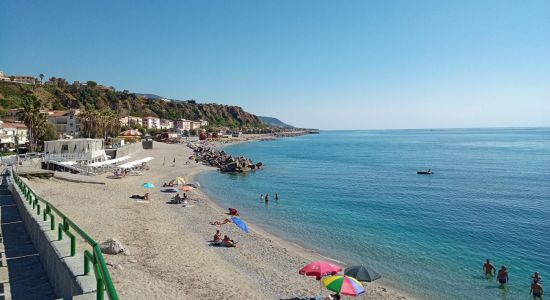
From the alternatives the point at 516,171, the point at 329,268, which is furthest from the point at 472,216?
the point at 516,171

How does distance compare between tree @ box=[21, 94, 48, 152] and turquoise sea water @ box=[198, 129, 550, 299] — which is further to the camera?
tree @ box=[21, 94, 48, 152]

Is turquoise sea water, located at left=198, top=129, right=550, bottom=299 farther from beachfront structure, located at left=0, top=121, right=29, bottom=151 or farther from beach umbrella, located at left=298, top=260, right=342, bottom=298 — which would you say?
beachfront structure, located at left=0, top=121, right=29, bottom=151

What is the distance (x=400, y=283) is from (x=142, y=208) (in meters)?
18.6

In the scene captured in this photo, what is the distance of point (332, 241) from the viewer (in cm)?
2303

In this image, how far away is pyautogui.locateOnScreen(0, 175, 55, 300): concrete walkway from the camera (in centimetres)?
785

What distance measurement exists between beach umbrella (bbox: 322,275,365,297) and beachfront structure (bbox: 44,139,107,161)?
3817cm

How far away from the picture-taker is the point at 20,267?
9203 millimetres

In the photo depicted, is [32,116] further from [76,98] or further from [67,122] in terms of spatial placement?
[76,98]

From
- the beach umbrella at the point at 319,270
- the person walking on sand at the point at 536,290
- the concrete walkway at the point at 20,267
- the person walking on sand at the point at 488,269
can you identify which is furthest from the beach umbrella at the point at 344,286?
the person walking on sand at the point at 488,269

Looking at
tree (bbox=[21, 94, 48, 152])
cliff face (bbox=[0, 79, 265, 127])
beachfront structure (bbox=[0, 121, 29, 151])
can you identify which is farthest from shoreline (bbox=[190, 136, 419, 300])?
cliff face (bbox=[0, 79, 265, 127])

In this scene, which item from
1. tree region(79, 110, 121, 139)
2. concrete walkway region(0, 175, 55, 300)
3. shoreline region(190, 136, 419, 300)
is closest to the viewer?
concrete walkway region(0, 175, 55, 300)

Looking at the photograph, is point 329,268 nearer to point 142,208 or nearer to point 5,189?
point 142,208

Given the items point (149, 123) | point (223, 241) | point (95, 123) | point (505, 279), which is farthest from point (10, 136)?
point (149, 123)

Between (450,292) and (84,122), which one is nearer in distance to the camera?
(450,292)
